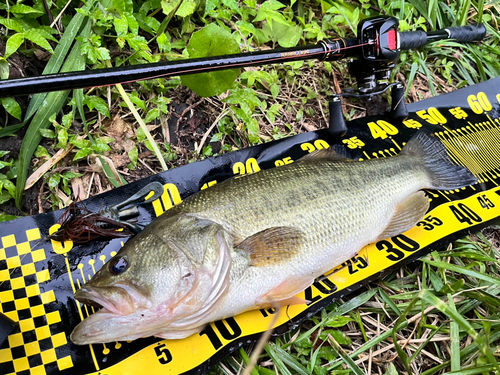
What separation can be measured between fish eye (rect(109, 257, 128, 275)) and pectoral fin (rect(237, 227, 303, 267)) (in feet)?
1.99

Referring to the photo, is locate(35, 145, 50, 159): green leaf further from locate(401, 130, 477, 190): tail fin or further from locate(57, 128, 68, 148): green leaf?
locate(401, 130, 477, 190): tail fin

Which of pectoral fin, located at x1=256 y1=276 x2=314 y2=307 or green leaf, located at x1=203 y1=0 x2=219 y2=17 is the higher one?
green leaf, located at x1=203 y1=0 x2=219 y2=17

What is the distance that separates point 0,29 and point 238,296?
260 cm

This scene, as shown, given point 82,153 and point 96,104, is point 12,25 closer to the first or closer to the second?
point 96,104

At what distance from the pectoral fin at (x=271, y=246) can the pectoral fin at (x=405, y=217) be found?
2.72 feet

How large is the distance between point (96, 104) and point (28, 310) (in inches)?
57.9

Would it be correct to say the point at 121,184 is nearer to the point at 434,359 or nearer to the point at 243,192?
the point at 243,192

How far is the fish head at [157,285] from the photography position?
1636 millimetres

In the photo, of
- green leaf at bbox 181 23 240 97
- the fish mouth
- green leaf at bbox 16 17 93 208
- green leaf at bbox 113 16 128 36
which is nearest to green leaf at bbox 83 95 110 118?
green leaf at bbox 16 17 93 208

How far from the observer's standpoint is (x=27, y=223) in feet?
6.90

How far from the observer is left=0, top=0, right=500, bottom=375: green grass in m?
2.22

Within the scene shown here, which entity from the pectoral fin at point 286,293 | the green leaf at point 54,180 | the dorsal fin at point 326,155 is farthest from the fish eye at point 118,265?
the dorsal fin at point 326,155

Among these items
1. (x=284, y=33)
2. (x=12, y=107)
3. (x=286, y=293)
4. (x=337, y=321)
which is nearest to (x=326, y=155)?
(x=286, y=293)

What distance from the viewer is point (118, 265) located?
5.70ft
